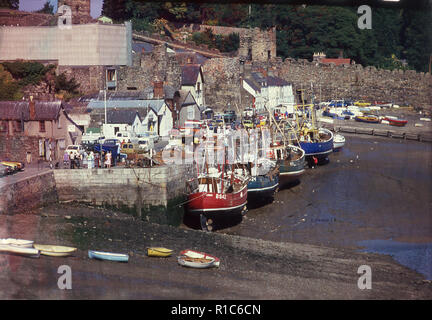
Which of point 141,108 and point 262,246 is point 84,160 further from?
point 141,108

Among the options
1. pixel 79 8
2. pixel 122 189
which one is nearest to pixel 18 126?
pixel 122 189

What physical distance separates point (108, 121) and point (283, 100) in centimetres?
1568

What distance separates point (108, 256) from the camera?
12773 millimetres

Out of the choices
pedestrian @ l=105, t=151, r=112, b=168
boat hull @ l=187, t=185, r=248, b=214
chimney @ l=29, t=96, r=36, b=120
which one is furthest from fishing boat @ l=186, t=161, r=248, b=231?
chimney @ l=29, t=96, r=36, b=120

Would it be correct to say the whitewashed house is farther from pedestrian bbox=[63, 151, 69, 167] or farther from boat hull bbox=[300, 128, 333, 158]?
pedestrian bbox=[63, 151, 69, 167]

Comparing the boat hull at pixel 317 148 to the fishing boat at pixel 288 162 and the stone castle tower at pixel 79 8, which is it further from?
the stone castle tower at pixel 79 8

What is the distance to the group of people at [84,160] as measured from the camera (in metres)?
17.1

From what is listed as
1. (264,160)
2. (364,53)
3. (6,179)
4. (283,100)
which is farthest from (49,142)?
(364,53)

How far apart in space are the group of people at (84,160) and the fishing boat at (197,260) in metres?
4.27

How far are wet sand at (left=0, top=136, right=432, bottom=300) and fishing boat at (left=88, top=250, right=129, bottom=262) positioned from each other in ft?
0.40

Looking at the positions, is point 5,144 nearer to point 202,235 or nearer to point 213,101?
point 202,235

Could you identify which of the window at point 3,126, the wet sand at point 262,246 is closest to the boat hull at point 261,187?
the wet sand at point 262,246

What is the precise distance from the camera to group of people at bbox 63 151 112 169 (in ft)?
56.2

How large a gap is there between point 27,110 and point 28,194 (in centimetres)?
414
